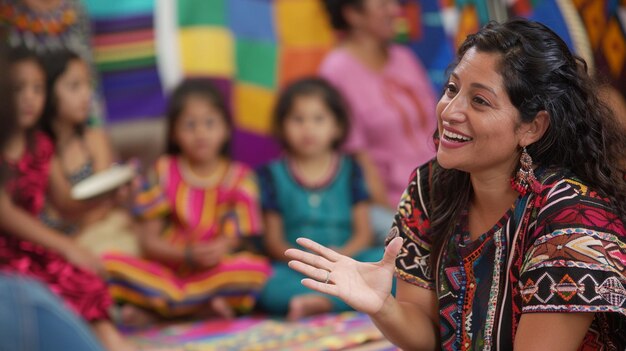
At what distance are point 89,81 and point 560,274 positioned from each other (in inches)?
95.3

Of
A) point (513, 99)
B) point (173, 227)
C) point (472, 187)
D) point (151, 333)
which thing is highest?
point (513, 99)

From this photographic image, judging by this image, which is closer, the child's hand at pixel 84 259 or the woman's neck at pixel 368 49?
the child's hand at pixel 84 259

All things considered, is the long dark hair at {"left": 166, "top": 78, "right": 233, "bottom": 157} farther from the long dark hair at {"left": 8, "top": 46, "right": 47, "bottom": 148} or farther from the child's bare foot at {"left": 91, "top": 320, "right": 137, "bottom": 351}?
the child's bare foot at {"left": 91, "top": 320, "right": 137, "bottom": 351}

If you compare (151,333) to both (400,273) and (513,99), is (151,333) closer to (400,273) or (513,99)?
(400,273)

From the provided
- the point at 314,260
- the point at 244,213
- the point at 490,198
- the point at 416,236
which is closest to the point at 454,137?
the point at 490,198

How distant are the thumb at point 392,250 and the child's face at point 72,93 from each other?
2056 mm

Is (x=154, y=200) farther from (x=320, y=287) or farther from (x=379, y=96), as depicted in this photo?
(x=320, y=287)

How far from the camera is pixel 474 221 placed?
2.05 m

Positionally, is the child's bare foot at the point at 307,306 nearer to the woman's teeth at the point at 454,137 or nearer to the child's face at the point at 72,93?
the child's face at the point at 72,93

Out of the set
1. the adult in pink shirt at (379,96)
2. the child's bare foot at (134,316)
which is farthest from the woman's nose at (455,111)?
the adult in pink shirt at (379,96)

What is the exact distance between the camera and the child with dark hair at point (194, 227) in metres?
3.52

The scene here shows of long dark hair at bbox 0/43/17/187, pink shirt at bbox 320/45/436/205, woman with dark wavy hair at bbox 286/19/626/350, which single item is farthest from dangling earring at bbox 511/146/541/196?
pink shirt at bbox 320/45/436/205

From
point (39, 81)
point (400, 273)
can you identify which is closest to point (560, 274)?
point (400, 273)

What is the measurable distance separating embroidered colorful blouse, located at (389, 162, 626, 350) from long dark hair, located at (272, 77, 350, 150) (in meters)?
1.75
